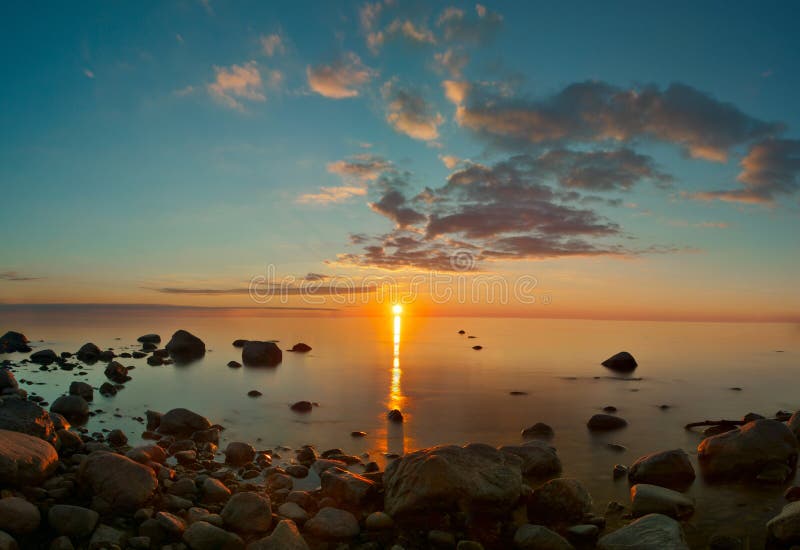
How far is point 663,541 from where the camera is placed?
8.35 metres

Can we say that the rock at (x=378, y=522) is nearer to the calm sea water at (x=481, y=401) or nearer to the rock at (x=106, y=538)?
the rock at (x=106, y=538)

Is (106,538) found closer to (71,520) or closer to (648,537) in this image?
(71,520)

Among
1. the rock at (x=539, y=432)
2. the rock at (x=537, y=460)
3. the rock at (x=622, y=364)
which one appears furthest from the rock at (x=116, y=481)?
the rock at (x=622, y=364)

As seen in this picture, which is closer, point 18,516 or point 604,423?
point 18,516

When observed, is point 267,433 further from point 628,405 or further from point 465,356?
point 465,356

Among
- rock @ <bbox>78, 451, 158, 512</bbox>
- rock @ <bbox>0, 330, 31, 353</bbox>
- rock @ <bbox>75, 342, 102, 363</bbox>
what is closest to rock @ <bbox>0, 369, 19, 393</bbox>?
rock @ <bbox>75, 342, 102, 363</bbox>

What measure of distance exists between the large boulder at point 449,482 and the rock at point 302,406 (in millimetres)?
12375

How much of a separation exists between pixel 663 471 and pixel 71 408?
69.8 feet

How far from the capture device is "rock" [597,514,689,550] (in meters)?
8.32

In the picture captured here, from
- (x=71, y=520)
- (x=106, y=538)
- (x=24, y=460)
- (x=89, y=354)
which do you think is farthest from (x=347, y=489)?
(x=89, y=354)

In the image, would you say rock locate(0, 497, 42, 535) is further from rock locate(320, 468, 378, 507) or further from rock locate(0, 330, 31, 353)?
rock locate(0, 330, 31, 353)

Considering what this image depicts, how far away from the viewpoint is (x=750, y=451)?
13.3 metres

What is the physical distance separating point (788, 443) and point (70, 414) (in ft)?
81.5

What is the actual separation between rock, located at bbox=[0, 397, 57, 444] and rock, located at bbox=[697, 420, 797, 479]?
1775 cm
